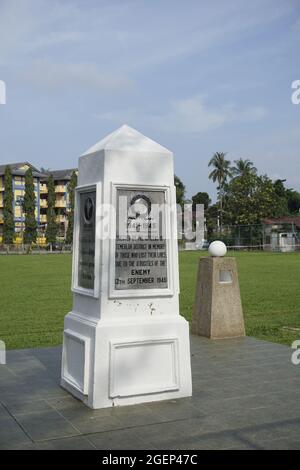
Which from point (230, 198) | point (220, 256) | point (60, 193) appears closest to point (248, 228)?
point (230, 198)

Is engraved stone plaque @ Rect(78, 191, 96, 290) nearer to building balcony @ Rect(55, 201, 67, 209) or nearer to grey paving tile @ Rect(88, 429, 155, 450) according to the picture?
grey paving tile @ Rect(88, 429, 155, 450)

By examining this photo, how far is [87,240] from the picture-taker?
5922 mm

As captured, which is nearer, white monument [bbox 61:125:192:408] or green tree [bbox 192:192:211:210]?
white monument [bbox 61:125:192:408]

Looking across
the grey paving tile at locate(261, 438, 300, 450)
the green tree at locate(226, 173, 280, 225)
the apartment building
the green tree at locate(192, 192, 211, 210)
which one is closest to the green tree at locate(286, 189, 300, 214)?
the green tree at locate(192, 192, 211, 210)

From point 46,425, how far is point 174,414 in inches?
45.4

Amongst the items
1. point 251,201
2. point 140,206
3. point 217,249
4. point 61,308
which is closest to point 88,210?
point 140,206

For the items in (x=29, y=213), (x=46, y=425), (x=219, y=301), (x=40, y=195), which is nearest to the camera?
(x=46, y=425)

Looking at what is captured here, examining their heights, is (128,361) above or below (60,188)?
below

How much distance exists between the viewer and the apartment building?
82562 millimetres

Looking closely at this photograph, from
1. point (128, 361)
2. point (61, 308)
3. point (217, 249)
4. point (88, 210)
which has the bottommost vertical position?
point (61, 308)

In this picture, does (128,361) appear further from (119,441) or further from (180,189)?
(180,189)

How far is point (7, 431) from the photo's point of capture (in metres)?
4.62
